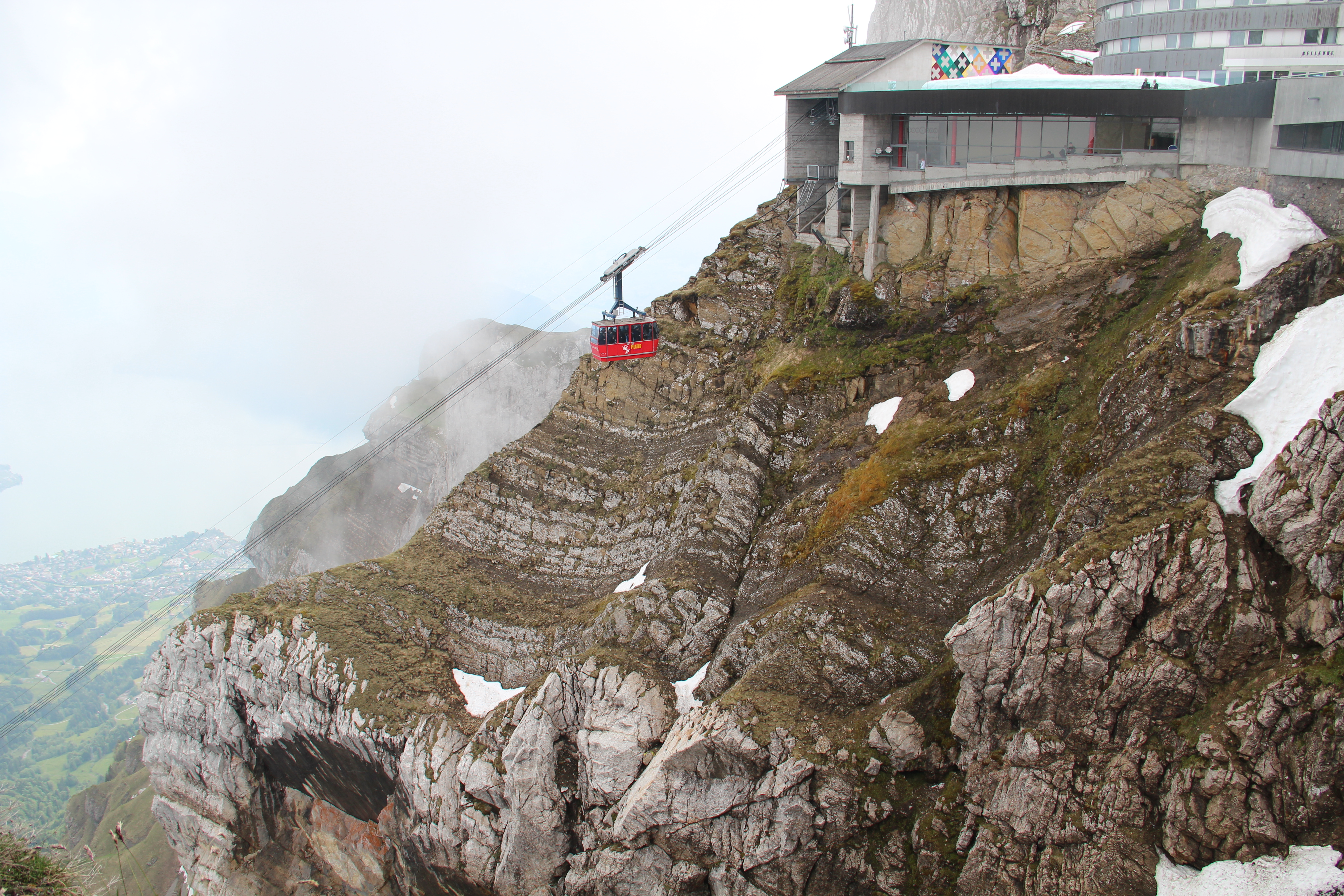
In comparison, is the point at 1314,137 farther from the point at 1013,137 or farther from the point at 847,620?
the point at 847,620

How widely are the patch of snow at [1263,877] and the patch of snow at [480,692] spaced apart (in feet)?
80.6

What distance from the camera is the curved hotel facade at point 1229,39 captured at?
3928 centimetres

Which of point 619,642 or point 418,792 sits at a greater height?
point 619,642

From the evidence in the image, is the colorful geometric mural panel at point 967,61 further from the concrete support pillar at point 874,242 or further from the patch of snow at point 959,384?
the patch of snow at point 959,384

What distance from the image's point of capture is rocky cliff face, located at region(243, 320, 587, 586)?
106062 millimetres

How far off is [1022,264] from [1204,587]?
18.4 metres

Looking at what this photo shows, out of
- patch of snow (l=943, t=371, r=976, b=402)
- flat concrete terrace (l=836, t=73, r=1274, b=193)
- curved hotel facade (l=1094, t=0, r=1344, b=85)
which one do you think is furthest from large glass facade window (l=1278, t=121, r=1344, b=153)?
patch of snow (l=943, t=371, r=976, b=402)

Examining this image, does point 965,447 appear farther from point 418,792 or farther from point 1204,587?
point 418,792

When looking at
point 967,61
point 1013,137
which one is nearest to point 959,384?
point 1013,137

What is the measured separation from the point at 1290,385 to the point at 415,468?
102785 millimetres

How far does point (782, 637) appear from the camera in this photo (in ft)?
91.1

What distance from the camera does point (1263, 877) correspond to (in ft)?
55.9

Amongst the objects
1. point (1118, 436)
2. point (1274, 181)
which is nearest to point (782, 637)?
point (1118, 436)

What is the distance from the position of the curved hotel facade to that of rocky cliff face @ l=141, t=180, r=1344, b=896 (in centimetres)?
1691
